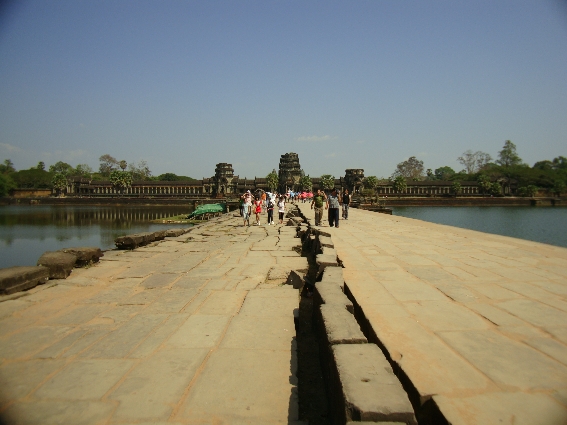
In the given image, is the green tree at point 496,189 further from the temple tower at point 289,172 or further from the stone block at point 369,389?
the stone block at point 369,389

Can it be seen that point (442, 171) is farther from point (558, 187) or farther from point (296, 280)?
point (296, 280)

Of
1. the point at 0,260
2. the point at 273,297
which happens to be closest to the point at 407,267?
the point at 273,297

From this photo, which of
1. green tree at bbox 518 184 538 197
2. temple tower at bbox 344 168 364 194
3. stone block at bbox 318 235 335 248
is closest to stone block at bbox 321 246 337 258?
stone block at bbox 318 235 335 248

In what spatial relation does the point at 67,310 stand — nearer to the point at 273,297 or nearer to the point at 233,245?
the point at 273,297

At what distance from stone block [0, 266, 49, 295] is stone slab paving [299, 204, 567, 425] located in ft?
11.7

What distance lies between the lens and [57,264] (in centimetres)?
498

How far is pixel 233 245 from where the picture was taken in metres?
8.51

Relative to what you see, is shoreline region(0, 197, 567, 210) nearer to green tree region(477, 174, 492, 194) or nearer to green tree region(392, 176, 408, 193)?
green tree region(477, 174, 492, 194)

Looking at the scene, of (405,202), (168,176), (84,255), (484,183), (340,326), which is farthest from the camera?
(168,176)

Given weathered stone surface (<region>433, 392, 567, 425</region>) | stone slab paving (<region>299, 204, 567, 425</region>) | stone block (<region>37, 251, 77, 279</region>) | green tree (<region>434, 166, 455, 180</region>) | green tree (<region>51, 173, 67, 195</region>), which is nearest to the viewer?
weathered stone surface (<region>433, 392, 567, 425</region>)

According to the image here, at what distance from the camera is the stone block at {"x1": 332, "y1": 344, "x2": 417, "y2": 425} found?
1.55 meters

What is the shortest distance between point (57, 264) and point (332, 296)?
3746 mm

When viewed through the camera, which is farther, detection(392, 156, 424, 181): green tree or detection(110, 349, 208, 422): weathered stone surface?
detection(392, 156, 424, 181): green tree

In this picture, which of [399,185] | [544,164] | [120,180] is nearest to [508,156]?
[544,164]
